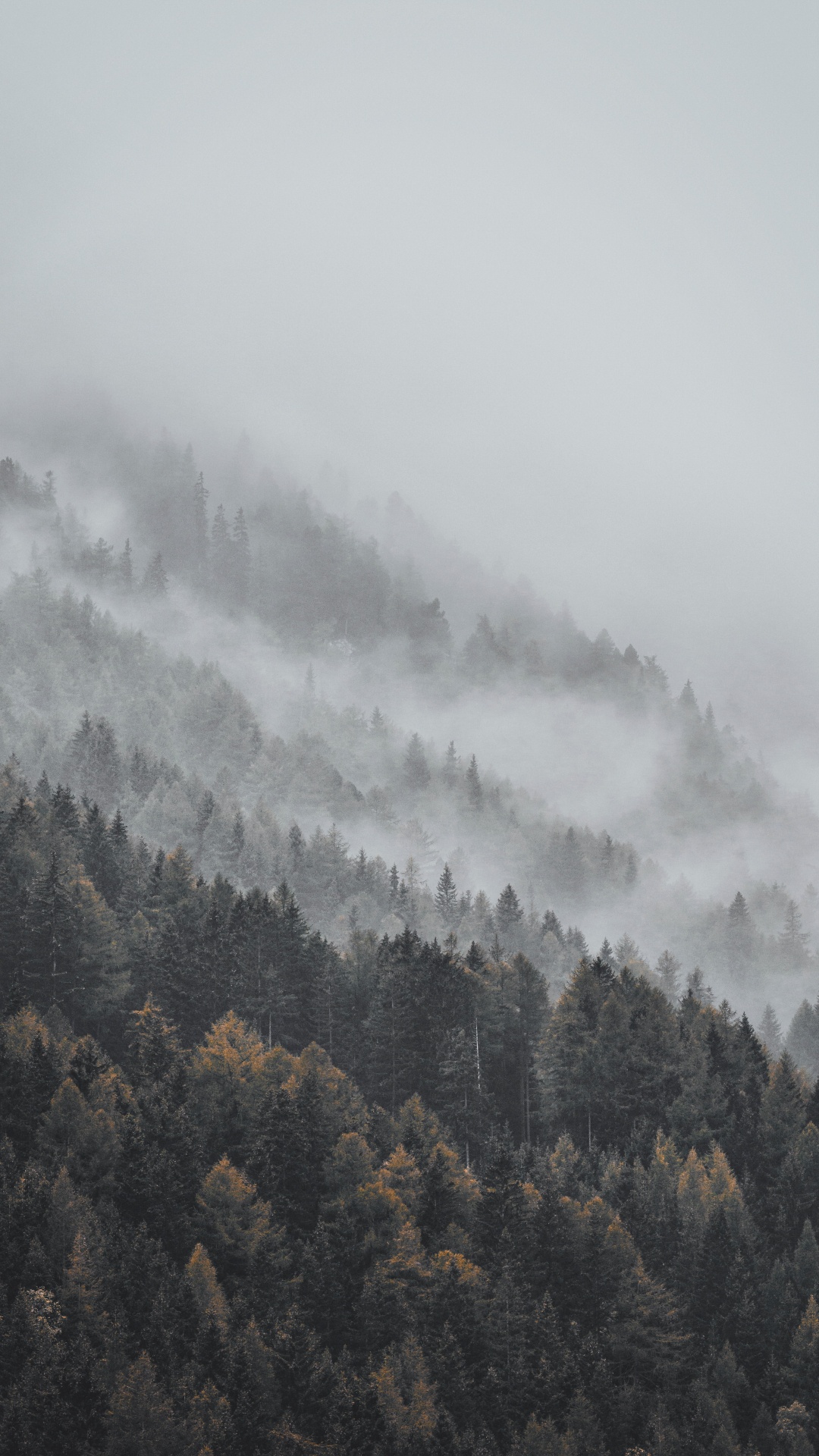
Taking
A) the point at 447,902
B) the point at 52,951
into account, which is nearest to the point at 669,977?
the point at 447,902

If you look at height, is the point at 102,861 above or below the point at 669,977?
below

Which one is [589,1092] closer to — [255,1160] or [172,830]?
[255,1160]

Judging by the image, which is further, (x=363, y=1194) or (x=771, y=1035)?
(x=771, y=1035)

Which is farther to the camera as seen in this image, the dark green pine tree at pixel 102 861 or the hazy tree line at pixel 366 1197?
the dark green pine tree at pixel 102 861

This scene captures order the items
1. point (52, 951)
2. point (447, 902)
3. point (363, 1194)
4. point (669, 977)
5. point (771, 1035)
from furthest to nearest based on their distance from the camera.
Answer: point (447, 902), point (669, 977), point (771, 1035), point (52, 951), point (363, 1194)

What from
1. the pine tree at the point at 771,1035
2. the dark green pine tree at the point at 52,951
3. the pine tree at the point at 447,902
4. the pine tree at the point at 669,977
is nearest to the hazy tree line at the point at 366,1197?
the dark green pine tree at the point at 52,951

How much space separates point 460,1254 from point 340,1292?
717cm

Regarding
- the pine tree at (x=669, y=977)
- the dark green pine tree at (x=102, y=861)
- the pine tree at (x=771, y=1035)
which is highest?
the pine tree at (x=669, y=977)

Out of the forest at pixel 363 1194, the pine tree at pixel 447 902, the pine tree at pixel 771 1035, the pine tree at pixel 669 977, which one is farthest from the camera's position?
the pine tree at pixel 447 902

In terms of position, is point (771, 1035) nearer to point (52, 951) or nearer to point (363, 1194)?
point (363, 1194)

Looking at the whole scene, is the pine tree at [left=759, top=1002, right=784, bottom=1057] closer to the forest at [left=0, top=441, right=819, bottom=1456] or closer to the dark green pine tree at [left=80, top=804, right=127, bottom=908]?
the forest at [left=0, top=441, right=819, bottom=1456]

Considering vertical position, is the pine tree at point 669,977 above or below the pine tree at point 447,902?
below

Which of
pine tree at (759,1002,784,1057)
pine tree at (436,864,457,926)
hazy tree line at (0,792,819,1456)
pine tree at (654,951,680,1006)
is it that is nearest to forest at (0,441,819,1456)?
hazy tree line at (0,792,819,1456)

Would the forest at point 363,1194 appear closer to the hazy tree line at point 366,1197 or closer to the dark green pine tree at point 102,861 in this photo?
the hazy tree line at point 366,1197
